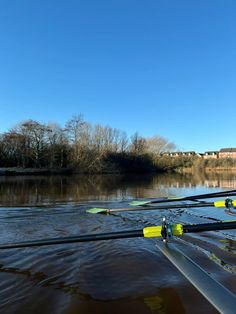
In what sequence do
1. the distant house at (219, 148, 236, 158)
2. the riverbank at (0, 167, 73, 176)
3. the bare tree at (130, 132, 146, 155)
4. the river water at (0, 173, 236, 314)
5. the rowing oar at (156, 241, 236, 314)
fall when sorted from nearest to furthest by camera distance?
the rowing oar at (156, 241, 236, 314) < the river water at (0, 173, 236, 314) < the riverbank at (0, 167, 73, 176) < the bare tree at (130, 132, 146, 155) < the distant house at (219, 148, 236, 158)

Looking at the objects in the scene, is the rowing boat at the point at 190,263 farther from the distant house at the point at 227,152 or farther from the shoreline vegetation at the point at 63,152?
the distant house at the point at 227,152

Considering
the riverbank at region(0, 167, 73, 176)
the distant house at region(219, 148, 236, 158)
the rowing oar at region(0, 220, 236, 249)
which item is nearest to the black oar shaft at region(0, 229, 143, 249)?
the rowing oar at region(0, 220, 236, 249)

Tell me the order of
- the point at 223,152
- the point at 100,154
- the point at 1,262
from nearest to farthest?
the point at 1,262, the point at 100,154, the point at 223,152

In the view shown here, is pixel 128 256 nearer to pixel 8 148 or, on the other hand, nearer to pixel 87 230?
pixel 87 230

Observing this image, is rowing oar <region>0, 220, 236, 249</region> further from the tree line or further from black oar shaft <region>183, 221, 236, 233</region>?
the tree line

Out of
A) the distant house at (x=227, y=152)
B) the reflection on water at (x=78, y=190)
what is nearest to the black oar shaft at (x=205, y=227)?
the reflection on water at (x=78, y=190)

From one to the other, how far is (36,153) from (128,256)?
47.2m

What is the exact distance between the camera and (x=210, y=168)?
80125 mm

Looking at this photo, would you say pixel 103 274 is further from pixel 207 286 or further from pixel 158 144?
pixel 158 144

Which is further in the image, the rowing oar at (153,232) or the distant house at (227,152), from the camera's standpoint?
the distant house at (227,152)

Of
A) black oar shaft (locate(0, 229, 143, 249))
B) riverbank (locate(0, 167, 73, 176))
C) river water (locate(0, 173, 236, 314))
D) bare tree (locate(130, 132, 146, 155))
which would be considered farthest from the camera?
bare tree (locate(130, 132, 146, 155))

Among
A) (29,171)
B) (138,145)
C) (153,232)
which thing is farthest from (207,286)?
(138,145)

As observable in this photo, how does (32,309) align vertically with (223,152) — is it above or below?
below

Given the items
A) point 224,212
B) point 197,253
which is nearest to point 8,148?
point 224,212
